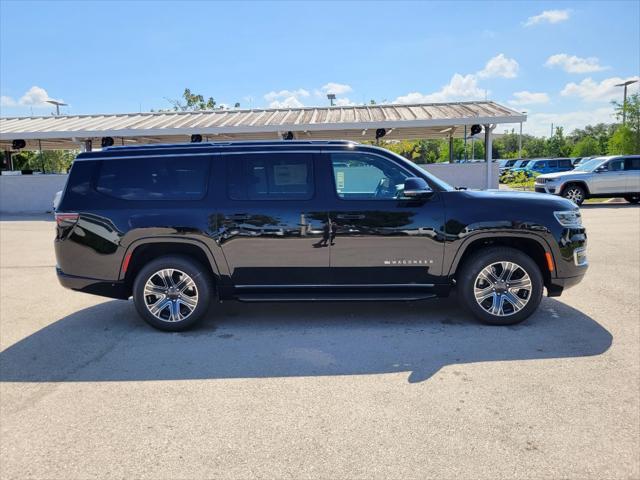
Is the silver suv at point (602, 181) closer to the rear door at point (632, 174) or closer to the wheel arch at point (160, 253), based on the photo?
the rear door at point (632, 174)

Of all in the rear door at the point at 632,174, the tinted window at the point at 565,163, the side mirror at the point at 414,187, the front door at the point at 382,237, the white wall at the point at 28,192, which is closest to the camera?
the side mirror at the point at 414,187

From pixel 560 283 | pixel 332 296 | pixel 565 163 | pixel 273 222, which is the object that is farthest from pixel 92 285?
pixel 565 163

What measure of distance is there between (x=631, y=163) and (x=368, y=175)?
1767cm

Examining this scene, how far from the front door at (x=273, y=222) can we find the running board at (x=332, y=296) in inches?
5.0

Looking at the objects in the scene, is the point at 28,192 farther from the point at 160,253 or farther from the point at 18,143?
the point at 160,253

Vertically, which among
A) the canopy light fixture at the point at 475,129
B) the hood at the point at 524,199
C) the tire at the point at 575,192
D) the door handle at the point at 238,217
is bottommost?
the tire at the point at 575,192

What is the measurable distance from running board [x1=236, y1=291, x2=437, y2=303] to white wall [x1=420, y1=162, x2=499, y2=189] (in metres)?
13.3

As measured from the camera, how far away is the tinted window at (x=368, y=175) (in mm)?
5172

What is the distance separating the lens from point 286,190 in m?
5.14

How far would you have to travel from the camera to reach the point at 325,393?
370cm

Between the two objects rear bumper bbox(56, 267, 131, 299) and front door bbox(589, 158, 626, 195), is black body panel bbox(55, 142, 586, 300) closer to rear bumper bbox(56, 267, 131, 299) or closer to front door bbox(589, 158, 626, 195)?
rear bumper bbox(56, 267, 131, 299)

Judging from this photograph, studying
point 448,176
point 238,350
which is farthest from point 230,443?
point 448,176

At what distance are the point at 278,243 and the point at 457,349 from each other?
207cm

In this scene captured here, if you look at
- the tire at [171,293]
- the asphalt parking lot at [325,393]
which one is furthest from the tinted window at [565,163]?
the tire at [171,293]
